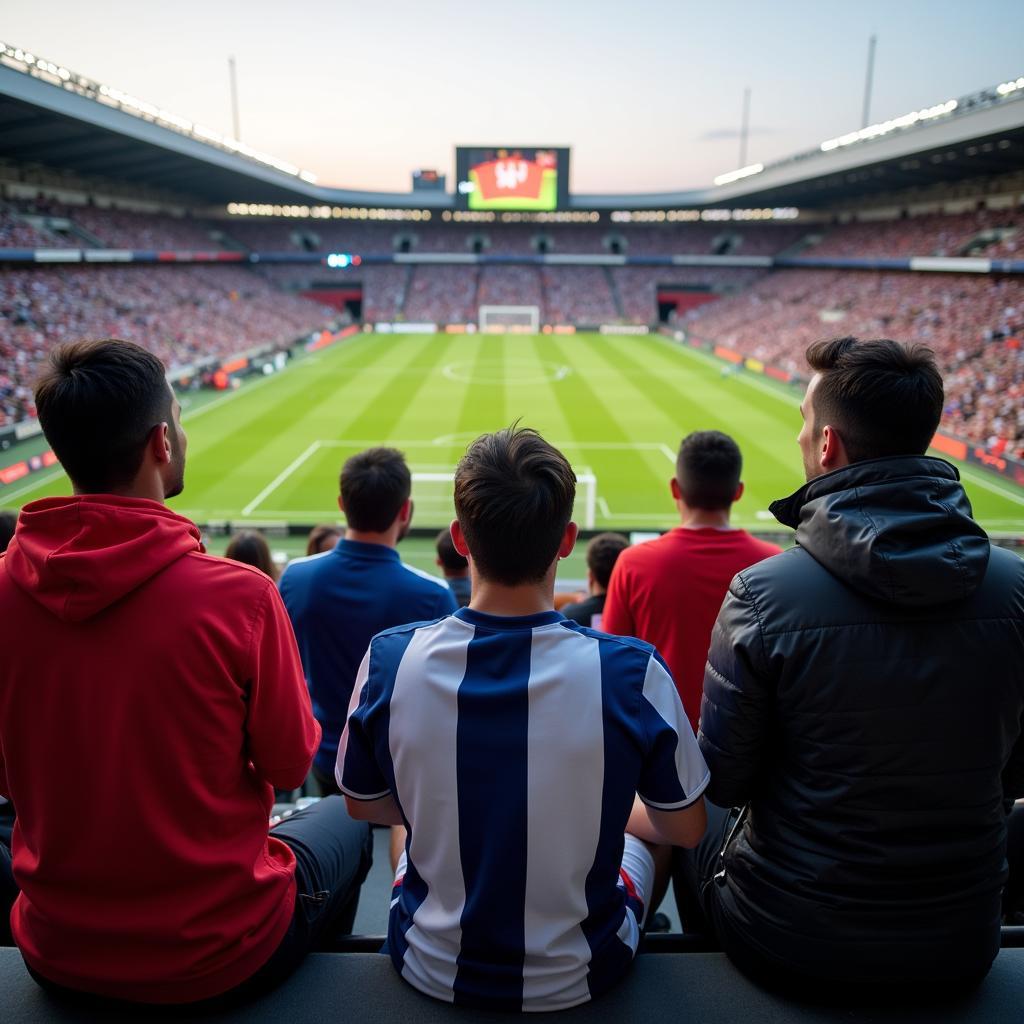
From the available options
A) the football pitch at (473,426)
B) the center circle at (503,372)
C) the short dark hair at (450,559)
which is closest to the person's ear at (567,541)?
the short dark hair at (450,559)

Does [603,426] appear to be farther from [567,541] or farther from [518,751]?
[518,751]

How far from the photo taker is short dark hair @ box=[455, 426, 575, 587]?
198cm

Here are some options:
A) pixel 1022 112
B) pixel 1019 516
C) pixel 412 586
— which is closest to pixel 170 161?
pixel 1022 112

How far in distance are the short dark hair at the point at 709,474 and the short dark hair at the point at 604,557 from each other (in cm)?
185

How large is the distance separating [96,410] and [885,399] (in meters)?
2.19

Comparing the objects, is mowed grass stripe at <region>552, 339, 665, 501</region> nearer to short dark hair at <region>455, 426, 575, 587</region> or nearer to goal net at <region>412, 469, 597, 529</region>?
goal net at <region>412, 469, 597, 529</region>

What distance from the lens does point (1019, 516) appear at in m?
17.7

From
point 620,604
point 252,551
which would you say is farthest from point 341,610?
point 252,551

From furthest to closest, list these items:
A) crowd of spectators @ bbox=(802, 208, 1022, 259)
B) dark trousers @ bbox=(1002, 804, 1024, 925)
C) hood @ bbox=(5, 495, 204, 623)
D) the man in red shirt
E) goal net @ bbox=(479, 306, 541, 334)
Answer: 1. goal net @ bbox=(479, 306, 541, 334)
2. crowd of spectators @ bbox=(802, 208, 1022, 259)
3. the man in red shirt
4. dark trousers @ bbox=(1002, 804, 1024, 925)
5. hood @ bbox=(5, 495, 204, 623)

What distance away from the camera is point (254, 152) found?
5106 centimetres

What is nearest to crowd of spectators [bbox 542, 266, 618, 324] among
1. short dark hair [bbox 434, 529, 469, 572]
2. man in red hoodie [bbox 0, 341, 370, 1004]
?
short dark hair [bbox 434, 529, 469, 572]

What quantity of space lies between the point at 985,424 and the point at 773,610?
25.4 m

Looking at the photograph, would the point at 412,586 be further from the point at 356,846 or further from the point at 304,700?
the point at 304,700

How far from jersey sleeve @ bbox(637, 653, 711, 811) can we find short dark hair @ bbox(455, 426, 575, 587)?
409 mm
